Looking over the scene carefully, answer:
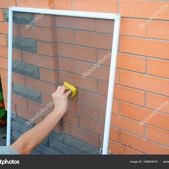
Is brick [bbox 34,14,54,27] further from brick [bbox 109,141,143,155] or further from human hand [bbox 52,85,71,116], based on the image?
brick [bbox 109,141,143,155]

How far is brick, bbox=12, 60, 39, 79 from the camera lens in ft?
9.34

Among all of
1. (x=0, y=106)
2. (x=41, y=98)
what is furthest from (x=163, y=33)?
(x=0, y=106)

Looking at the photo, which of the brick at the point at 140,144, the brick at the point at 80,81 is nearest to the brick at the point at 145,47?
the brick at the point at 80,81

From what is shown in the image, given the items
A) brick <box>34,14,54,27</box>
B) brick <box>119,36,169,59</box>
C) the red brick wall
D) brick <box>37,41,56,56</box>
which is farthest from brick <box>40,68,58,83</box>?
brick <box>119,36,169,59</box>

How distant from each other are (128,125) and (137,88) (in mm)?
306

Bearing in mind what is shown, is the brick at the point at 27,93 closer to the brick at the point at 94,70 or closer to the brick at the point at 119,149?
the brick at the point at 94,70

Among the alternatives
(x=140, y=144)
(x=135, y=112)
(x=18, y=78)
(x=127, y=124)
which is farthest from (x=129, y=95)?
(x=18, y=78)

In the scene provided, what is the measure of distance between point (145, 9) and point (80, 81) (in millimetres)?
764

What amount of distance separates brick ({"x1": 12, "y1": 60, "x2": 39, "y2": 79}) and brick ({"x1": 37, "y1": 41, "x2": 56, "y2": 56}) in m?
0.18

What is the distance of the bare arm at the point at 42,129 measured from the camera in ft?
6.45

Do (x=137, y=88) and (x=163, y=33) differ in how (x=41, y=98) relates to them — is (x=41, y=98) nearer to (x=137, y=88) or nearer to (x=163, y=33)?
(x=137, y=88)

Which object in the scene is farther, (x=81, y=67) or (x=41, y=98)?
(x=41, y=98)

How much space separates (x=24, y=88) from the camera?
303cm

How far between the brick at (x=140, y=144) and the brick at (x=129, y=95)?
0.27m
